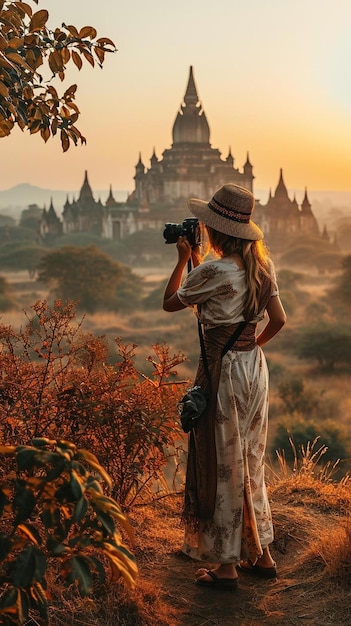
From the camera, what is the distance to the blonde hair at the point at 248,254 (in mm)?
3143

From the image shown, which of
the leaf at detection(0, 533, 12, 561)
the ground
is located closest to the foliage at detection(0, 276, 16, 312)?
the ground

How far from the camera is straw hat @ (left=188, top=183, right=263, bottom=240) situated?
10.3 feet

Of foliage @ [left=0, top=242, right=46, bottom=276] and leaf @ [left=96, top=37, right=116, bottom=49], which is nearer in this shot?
leaf @ [left=96, top=37, right=116, bottom=49]

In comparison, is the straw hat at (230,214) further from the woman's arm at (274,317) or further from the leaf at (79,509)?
the leaf at (79,509)

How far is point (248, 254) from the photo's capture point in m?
3.17

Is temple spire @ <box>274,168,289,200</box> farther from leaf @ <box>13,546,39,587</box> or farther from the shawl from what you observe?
leaf @ <box>13,546,39,587</box>

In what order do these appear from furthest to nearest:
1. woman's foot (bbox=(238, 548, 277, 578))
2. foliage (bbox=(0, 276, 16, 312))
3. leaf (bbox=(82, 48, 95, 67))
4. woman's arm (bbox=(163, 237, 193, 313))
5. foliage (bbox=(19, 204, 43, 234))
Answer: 1. foliage (bbox=(19, 204, 43, 234))
2. foliage (bbox=(0, 276, 16, 312))
3. woman's foot (bbox=(238, 548, 277, 578))
4. woman's arm (bbox=(163, 237, 193, 313))
5. leaf (bbox=(82, 48, 95, 67))

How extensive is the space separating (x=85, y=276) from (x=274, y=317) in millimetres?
46815

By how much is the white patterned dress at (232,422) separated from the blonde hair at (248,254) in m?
0.03

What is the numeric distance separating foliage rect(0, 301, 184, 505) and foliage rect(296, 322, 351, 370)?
3336 cm

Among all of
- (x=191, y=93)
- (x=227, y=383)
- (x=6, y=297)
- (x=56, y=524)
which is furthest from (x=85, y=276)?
(x=56, y=524)

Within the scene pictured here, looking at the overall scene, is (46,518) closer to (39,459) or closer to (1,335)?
(39,459)

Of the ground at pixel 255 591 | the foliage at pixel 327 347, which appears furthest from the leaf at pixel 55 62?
the foliage at pixel 327 347

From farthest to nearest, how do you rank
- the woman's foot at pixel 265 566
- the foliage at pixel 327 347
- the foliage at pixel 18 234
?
1. the foliage at pixel 18 234
2. the foliage at pixel 327 347
3. the woman's foot at pixel 265 566
